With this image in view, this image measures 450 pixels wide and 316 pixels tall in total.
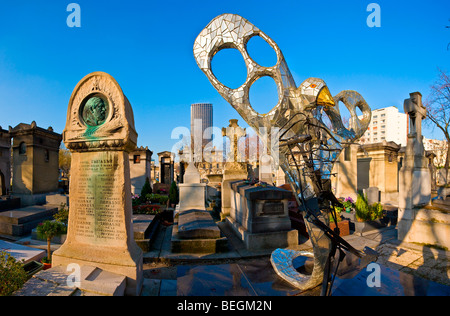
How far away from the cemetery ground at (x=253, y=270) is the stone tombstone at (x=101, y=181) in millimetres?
751

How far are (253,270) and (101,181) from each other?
3.06 meters

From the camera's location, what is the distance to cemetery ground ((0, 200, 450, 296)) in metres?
3.13

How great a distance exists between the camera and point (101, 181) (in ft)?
12.6

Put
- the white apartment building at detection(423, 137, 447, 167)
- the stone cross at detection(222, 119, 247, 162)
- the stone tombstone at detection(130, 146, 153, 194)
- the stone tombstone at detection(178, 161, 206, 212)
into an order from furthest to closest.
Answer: the white apartment building at detection(423, 137, 447, 167), the stone tombstone at detection(130, 146, 153, 194), the stone cross at detection(222, 119, 247, 162), the stone tombstone at detection(178, 161, 206, 212)

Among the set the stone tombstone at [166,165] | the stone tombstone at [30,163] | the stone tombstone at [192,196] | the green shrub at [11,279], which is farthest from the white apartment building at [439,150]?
the stone tombstone at [30,163]

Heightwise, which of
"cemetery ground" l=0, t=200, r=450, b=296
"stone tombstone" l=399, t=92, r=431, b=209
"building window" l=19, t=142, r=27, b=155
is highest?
"building window" l=19, t=142, r=27, b=155

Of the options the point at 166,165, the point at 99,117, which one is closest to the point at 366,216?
the point at 99,117

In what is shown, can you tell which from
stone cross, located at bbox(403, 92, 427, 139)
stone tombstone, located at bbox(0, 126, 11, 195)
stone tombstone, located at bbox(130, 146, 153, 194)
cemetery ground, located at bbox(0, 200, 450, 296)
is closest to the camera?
cemetery ground, located at bbox(0, 200, 450, 296)

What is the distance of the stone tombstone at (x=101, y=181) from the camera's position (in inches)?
146

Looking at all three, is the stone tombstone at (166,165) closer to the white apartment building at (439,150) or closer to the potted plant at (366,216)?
the potted plant at (366,216)

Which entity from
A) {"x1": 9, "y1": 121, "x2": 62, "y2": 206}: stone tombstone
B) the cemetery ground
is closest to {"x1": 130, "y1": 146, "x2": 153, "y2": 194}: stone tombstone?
{"x1": 9, "y1": 121, "x2": 62, "y2": 206}: stone tombstone

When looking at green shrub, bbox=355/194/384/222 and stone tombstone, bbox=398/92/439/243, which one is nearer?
stone tombstone, bbox=398/92/439/243

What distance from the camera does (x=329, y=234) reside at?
296 centimetres

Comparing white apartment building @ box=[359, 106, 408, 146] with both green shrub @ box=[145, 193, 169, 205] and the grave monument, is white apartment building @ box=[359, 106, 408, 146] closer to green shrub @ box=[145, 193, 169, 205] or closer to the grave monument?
the grave monument
